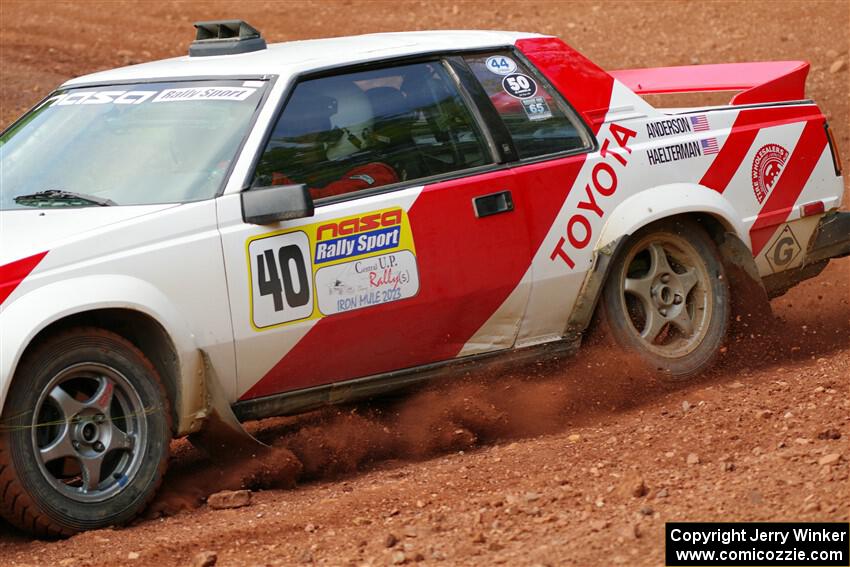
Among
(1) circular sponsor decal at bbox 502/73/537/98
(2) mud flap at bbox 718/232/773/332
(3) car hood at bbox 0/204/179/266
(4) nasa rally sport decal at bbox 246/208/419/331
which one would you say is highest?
(1) circular sponsor decal at bbox 502/73/537/98

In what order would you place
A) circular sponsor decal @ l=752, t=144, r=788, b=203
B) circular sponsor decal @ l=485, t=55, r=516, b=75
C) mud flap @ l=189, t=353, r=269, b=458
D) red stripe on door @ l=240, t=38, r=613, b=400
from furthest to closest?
circular sponsor decal @ l=752, t=144, r=788, b=203 → circular sponsor decal @ l=485, t=55, r=516, b=75 → red stripe on door @ l=240, t=38, r=613, b=400 → mud flap @ l=189, t=353, r=269, b=458

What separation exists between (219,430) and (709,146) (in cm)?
270

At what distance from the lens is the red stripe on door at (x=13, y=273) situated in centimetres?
467

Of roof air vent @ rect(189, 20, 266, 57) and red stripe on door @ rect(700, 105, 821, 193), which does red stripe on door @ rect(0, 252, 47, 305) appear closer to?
roof air vent @ rect(189, 20, 266, 57)

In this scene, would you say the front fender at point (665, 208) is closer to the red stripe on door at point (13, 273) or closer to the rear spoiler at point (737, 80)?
the rear spoiler at point (737, 80)

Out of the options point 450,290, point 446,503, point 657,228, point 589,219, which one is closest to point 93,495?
point 446,503

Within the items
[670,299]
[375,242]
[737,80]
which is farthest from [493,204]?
[737,80]

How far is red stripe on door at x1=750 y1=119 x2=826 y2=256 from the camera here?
21.9 feet

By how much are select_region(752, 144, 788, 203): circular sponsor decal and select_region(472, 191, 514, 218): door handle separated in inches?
58.1

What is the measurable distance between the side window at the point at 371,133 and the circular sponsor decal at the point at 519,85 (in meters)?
0.30

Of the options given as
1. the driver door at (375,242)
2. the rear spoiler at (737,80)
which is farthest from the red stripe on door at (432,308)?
the rear spoiler at (737,80)

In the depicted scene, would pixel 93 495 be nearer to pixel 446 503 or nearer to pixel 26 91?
pixel 446 503

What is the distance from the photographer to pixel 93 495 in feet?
16.0

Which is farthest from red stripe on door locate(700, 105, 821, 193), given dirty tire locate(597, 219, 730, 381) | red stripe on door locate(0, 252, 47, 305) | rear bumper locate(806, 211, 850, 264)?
red stripe on door locate(0, 252, 47, 305)
